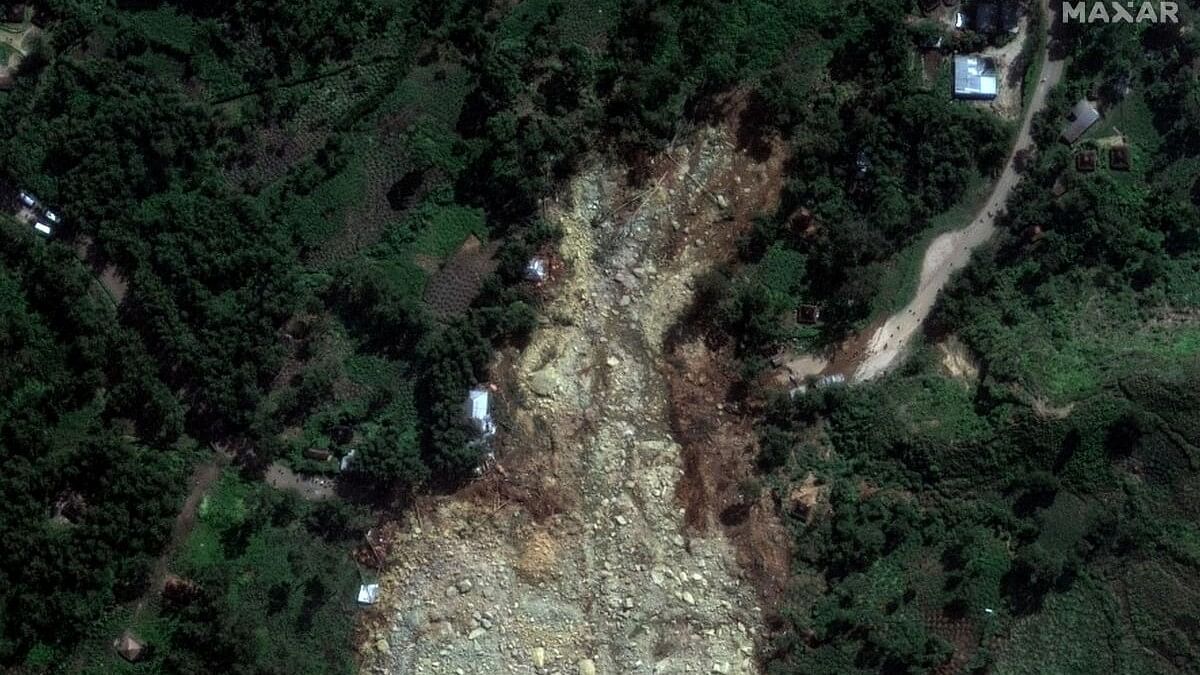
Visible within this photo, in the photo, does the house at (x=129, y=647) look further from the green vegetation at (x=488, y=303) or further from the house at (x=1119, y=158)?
the house at (x=1119, y=158)

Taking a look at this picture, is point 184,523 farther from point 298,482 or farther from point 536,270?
point 536,270

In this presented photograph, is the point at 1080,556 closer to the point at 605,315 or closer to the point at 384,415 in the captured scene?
the point at 605,315

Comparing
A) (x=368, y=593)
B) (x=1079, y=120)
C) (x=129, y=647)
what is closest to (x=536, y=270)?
(x=368, y=593)

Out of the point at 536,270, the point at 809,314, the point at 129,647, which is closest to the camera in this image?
the point at 129,647

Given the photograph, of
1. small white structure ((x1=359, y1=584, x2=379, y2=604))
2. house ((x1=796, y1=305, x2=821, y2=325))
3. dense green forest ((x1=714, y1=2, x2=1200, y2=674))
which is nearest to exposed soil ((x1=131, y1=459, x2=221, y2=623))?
small white structure ((x1=359, y1=584, x2=379, y2=604))

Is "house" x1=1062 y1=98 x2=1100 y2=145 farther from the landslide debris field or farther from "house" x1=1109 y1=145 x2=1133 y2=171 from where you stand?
the landslide debris field

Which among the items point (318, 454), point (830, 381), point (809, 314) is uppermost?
point (809, 314)

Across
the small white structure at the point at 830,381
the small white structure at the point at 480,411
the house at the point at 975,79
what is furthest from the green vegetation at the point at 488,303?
the house at the point at 975,79
